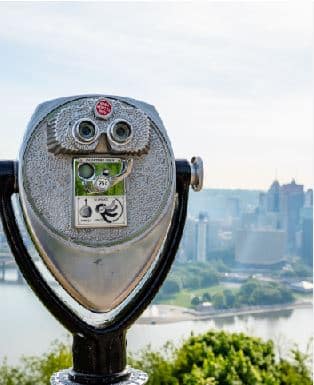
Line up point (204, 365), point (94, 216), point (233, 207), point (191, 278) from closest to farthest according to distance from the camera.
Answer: point (94, 216) < point (204, 365) < point (191, 278) < point (233, 207)

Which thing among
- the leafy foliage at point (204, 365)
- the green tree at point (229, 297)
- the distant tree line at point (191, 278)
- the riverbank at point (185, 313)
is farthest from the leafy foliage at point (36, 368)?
the green tree at point (229, 297)

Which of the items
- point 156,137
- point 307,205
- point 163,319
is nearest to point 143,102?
point 156,137

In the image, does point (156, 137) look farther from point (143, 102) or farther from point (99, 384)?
point (99, 384)

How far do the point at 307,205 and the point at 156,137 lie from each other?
10.9 ft

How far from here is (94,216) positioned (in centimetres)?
121

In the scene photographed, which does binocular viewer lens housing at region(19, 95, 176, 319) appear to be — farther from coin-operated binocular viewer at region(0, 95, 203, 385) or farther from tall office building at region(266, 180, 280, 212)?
tall office building at region(266, 180, 280, 212)

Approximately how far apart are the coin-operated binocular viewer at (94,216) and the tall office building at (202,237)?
266 centimetres

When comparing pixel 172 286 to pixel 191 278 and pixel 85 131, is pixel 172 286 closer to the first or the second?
pixel 191 278

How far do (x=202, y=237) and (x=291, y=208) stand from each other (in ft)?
2.34

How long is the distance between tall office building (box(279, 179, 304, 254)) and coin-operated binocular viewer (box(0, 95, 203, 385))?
126 inches

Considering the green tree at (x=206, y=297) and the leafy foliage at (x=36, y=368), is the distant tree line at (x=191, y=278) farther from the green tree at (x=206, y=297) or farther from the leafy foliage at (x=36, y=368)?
the leafy foliage at (x=36, y=368)

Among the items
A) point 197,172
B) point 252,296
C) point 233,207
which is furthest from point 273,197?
point 197,172

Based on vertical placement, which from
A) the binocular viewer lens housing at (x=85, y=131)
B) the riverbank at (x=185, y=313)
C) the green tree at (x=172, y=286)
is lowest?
the riverbank at (x=185, y=313)

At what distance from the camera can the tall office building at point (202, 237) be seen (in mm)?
3932
